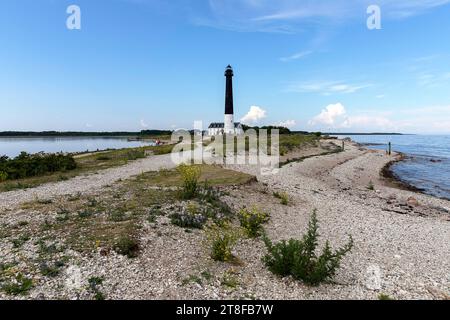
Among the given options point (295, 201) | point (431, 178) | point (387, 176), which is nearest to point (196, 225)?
point (295, 201)

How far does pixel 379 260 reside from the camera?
10.8m

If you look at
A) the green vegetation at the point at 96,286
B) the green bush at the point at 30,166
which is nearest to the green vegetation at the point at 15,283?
the green vegetation at the point at 96,286

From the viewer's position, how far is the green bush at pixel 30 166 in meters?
22.1

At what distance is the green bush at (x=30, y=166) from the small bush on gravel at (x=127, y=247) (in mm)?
16943

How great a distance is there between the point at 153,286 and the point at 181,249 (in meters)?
2.26

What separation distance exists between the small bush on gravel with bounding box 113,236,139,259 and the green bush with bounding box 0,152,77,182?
55.6ft

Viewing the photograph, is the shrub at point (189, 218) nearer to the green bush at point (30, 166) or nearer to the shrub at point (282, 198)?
the shrub at point (282, 198)

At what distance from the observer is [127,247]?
934 cm

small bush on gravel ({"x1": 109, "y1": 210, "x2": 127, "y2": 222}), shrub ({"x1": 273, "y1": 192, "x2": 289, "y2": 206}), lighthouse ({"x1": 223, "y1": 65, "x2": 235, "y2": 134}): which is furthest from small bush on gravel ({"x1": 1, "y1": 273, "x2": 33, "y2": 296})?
lighthouse ({"x1": 223, "y1": 65, "x2": 235, "y2": 134})

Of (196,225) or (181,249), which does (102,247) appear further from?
(196,225)

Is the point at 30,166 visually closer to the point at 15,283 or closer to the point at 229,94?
the point at 15,283

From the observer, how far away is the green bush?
72.6 feet

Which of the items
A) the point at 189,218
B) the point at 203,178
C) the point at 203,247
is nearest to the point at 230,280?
the point at 203,247

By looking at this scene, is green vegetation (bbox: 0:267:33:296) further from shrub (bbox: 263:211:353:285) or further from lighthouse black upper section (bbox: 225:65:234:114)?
lighthouse black upper section (bbox: 225:65:234:114)
